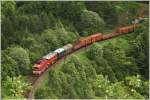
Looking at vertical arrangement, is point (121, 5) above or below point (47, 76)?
above

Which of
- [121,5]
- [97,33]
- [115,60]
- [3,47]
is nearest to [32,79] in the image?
[3,47]

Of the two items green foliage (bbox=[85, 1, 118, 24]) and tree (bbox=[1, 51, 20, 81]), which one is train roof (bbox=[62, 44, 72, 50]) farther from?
green foliage (bbox=[85, 1, 118, 24])

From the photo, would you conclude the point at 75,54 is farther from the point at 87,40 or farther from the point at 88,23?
the point at 88,23

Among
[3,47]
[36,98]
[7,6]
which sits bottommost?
[36,98]

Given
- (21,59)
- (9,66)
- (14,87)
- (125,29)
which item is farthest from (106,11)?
(14,87)

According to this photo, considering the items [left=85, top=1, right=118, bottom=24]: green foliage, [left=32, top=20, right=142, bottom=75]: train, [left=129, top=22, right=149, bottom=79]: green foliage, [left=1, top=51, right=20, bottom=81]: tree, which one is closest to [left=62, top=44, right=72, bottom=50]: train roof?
[left=32, top=20, right=142, bottom=75]: train

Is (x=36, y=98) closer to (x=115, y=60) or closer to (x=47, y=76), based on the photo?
(x=47, y=76)
